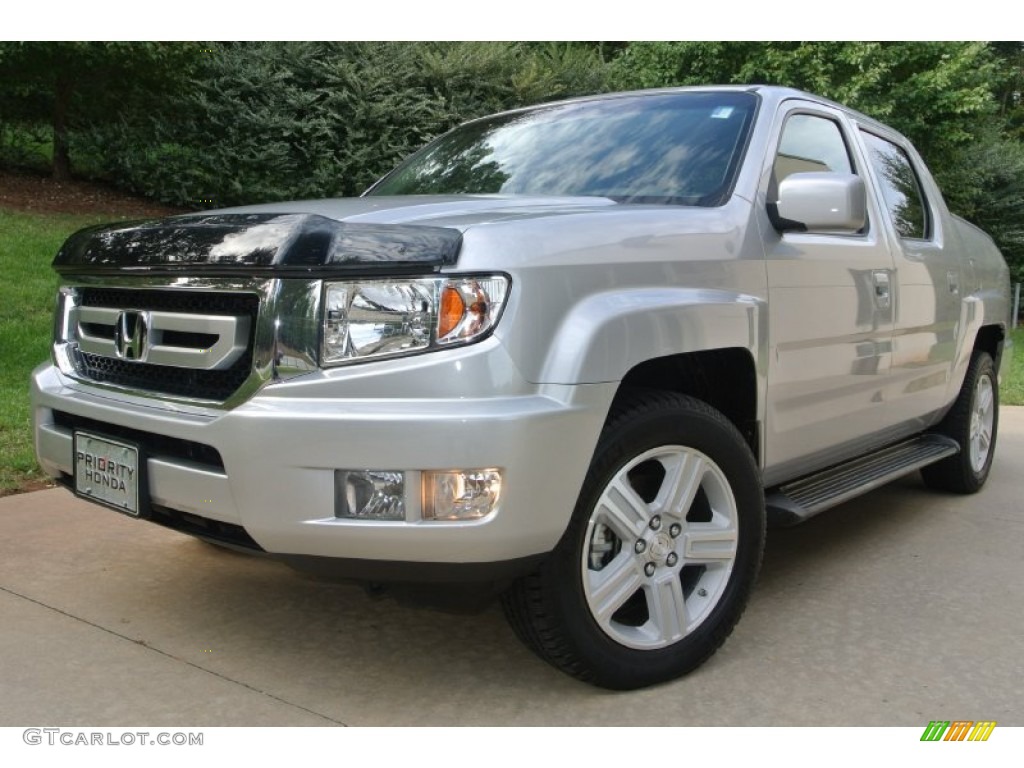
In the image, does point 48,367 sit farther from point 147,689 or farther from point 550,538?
point 550,538

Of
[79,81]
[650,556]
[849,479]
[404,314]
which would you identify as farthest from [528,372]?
[79,81]

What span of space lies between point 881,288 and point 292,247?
2413mm

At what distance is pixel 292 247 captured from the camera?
231 cm

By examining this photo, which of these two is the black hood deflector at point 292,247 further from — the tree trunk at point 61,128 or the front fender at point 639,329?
the tree trunk at point 61,128

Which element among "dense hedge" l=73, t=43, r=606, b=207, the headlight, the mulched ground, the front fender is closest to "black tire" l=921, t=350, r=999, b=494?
the front fender

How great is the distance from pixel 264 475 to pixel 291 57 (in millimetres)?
11014

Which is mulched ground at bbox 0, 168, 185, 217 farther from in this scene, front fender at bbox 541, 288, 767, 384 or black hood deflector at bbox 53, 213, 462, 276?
front fender at bbox 541, 288, 767, 384

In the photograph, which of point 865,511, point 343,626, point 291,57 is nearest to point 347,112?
point 291,57

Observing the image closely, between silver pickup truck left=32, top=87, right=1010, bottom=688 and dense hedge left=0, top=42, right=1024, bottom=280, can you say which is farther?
dense hedge left=0, top=42, right=1024, bottom=280

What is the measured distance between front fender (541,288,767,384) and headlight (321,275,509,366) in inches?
7.9

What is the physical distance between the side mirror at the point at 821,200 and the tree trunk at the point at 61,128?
11.4 m

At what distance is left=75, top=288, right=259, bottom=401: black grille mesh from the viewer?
2469 mm

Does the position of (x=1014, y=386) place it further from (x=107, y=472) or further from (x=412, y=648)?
(x=107, y=472)
